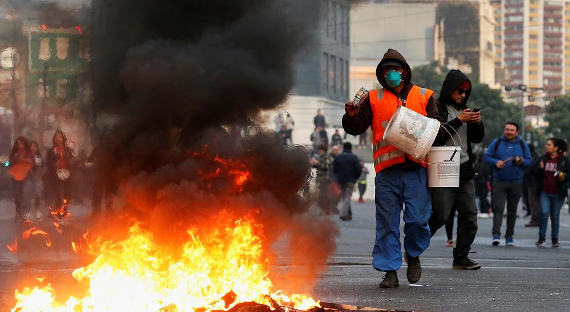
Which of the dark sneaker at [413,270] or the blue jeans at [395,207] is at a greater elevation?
the blue jeans at [395,207]

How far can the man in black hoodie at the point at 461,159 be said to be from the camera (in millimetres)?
→ 9008

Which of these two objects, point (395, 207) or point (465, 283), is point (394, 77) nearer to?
point (395, 207)

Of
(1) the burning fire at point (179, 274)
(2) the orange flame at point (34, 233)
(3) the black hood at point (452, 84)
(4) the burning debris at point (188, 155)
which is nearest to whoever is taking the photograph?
(1) the burning fire at point (179, 274)

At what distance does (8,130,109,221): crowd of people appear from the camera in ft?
24.7

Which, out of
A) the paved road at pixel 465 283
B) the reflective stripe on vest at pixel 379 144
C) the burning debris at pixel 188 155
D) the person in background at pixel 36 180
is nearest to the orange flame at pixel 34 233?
the person in background at pixel 36 180

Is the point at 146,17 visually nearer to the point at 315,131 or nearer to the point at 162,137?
the point at 162,137

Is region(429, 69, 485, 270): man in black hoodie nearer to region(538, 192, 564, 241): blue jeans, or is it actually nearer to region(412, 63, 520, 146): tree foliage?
region(538, 192, 564, 241): blue jeans

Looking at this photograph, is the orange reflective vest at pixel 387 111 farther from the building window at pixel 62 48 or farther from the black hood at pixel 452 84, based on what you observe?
the building window at pixel 62 48

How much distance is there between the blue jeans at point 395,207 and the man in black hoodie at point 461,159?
32 cm

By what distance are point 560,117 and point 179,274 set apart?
91.4 metres

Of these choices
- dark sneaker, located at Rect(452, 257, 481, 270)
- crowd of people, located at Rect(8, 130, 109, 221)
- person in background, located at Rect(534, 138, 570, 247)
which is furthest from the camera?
person in background, located at Rect(534, 138, 570, 247)

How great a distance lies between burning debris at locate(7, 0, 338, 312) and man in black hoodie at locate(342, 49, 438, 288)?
4.83 feet

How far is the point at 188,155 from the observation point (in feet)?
21.3

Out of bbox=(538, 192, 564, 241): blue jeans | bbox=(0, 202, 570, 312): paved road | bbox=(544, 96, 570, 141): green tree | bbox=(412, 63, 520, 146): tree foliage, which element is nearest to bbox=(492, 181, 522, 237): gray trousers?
bbox=(0, 202, 570, 312): paved road
